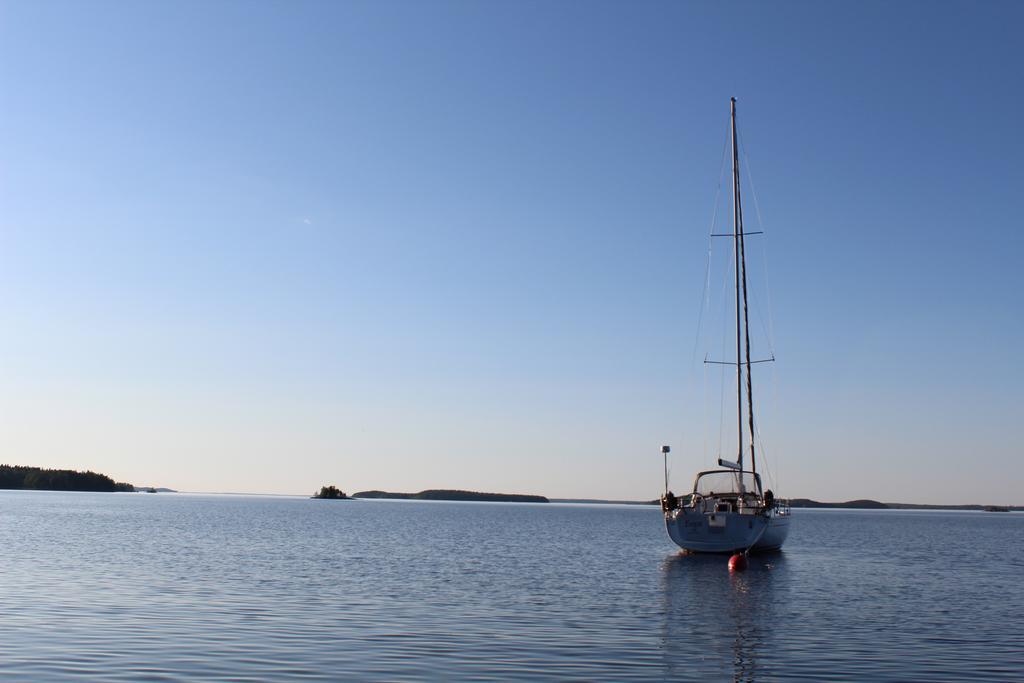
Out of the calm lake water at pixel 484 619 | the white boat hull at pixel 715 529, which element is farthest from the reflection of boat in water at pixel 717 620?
the white boat hull at pixel 715 529

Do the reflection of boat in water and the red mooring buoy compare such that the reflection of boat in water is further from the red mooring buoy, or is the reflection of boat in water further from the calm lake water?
the red mooring buoy

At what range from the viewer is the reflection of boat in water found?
2178 centimetres

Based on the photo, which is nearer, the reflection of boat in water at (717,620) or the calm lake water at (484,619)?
the calm lake water at (484,619)

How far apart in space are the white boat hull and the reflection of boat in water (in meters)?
2.62

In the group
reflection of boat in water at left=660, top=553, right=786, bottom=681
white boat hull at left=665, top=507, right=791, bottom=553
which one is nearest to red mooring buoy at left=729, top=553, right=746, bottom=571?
reflection of boat in water at left=660, top=553, right=786, bottom=681

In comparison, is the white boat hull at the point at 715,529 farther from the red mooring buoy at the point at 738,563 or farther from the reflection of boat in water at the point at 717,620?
the red mooring buoy at the point at 738,563

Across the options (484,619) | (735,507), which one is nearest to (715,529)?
(735,507)

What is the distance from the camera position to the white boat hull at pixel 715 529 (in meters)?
56.1

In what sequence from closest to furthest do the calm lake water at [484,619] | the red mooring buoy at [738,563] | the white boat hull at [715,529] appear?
the calm lake water at [484,619]
the red mooring buoy at [738,563]
the white boat hull at [715,529]

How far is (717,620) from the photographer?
30.7 metres

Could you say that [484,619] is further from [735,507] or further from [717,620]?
[735,507]

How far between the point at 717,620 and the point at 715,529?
2614 centimetres

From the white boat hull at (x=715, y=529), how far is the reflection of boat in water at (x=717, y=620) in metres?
2.62

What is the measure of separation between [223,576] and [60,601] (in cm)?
1065
